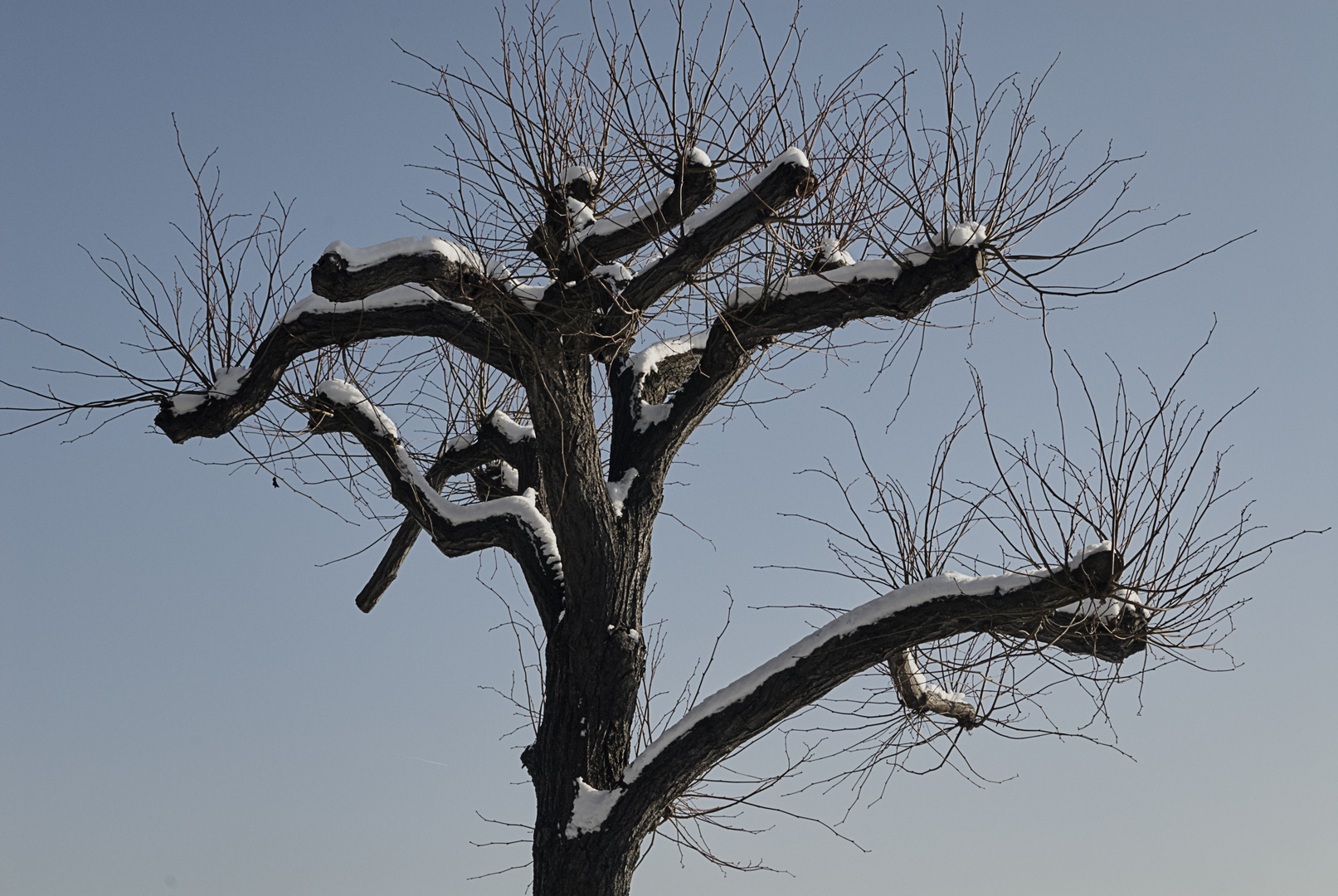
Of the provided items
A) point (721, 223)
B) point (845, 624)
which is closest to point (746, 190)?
Answer: point (721, 223)

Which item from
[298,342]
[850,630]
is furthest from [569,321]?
[850,630]

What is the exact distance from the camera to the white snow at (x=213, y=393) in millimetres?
4961

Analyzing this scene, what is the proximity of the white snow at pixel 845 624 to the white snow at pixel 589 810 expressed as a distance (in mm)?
108

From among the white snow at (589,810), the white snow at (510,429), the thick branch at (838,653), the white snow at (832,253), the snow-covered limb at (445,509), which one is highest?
the white snow at (832,253)

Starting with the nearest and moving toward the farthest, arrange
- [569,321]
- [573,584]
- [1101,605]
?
1. [1101,605]
2. [569,321]
3. [573,584]

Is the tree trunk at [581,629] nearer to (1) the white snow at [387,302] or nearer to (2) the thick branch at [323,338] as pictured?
(2) the thick branch at [323,338]

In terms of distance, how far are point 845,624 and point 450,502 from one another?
2.06 m

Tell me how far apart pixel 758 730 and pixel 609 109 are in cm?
283

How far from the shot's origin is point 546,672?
16.0ft

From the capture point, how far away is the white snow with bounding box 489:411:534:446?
5715 mm

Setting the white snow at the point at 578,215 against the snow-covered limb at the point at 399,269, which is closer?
the snow-covered limb at the point at 399,269

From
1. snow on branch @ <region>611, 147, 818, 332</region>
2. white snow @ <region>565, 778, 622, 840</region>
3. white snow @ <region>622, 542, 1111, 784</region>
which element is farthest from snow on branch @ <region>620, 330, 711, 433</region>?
white snow @ <region>565, 778, 622, 840</region>

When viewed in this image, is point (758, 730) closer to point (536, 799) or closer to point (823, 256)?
point (536, 799)

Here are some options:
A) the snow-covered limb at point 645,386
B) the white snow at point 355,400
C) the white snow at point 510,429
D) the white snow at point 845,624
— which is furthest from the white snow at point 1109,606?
the white snow at point 355,400
